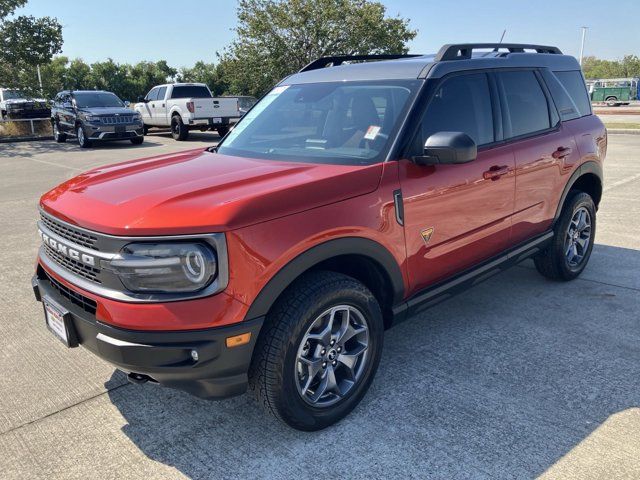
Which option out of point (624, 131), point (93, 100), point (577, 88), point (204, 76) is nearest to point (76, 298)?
point (577, 88)

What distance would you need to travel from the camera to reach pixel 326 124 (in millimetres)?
3496

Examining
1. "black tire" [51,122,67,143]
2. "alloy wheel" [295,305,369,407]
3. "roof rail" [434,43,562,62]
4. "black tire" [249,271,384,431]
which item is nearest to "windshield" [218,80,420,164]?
"roof rail" [434,43,562,62]

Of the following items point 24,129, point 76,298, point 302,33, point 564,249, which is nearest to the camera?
point 76,298

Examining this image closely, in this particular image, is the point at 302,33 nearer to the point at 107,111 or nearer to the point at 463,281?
the point at 107,111

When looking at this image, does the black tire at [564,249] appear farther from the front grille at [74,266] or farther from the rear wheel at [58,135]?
the rear wheel at [58,135]

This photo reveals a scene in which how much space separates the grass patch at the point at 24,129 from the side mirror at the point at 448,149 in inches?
879

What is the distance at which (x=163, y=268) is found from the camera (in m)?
2.30

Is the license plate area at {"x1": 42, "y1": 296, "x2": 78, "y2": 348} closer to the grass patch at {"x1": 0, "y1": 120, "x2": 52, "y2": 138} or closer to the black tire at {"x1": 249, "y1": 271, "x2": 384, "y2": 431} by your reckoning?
the black tire at {"x1": 249, "y1": 271, "x2": 384, "y2": 431}

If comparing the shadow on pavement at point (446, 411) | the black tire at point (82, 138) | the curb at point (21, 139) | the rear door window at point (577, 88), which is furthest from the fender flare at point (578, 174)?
the curb at point (21, 139)

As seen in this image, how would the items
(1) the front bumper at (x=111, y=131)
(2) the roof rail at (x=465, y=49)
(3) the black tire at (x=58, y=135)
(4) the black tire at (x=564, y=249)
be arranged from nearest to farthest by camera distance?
(2) the roof rail at (x=465, y=49) → (4) the black tire at (x=564, y=249) → (1) the front bumper at (x=111, y=131) → (3) the black tire at (x=58, y=135)

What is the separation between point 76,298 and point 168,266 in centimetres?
67

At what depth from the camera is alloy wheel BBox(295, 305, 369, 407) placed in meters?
2.74

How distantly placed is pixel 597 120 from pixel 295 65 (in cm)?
2577

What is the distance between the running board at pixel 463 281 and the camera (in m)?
3.20
